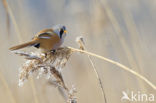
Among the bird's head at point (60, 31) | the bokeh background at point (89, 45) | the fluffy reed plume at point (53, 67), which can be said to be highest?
the bokeh background at point (89, 45)

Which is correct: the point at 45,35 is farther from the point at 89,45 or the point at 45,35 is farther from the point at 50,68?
the point at 89,45

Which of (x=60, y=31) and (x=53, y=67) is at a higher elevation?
(x=60, y=31)

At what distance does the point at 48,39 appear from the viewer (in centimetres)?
117

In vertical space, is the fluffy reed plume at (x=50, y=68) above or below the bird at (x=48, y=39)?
below

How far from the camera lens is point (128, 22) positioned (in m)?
1.57

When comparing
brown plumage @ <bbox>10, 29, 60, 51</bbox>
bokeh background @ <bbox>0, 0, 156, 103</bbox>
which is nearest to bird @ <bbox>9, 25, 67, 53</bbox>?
brown plumage @ <bbox>10, 29, 60, 51</bbox>

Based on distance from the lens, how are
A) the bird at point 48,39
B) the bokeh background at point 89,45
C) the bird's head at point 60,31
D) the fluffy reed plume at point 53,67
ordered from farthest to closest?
the bokeh background at point 89,45, the bird's head at point 60,31, the bird at point 48,39, the fluffy reed plume at point 53,67

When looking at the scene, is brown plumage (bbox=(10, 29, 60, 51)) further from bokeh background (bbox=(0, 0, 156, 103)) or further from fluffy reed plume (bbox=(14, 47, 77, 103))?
bokeh background (bbox=(0, 0, 156, 103))

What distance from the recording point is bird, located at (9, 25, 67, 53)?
108 centimetres

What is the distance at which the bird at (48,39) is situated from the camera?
108cm

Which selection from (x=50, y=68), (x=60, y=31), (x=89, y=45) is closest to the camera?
(x=50, y=68)

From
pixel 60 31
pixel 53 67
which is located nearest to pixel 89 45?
pixel 60 31

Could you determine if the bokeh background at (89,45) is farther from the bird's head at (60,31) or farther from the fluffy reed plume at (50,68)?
the fluffy reed plume at (50,68)

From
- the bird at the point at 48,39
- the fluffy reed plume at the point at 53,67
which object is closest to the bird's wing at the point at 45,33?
the bird at the point at 48,39
